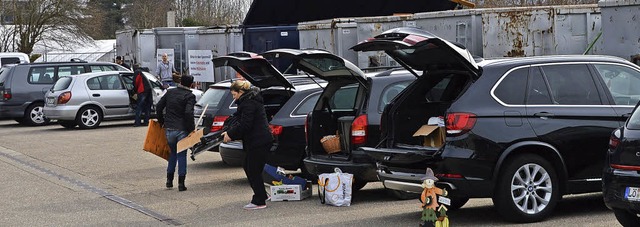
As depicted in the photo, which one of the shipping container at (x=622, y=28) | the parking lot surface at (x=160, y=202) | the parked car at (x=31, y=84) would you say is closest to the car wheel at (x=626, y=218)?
the parking lot surface at (x=160, y=202)

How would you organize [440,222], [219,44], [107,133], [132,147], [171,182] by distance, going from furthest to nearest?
[219,44]
[107,133]
[132,147]
[171,182]
[440,222]

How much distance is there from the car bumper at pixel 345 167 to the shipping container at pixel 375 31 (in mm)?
11071

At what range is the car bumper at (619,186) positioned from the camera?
8117 millimetres

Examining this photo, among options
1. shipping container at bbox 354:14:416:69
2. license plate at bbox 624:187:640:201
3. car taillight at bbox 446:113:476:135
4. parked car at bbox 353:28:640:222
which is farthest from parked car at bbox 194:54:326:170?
shipping container at bbox 354:14:416:69

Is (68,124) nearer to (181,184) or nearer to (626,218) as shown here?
(181,184)

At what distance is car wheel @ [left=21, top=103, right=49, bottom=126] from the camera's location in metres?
27.8

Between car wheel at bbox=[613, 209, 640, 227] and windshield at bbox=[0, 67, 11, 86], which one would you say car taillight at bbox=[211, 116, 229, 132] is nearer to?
car wheel at bbox=[613, 209, 640, 227]

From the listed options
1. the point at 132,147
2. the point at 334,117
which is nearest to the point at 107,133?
the point at 132,147

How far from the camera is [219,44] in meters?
32.0

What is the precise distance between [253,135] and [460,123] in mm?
2885

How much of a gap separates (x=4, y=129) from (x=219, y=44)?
7.32m

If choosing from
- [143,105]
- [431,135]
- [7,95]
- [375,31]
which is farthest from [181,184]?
[7,95]

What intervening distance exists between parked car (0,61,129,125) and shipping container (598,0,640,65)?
48.2ft

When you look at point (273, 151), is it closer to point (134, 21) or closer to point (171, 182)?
point (171, 182)
